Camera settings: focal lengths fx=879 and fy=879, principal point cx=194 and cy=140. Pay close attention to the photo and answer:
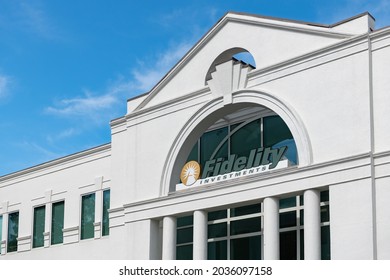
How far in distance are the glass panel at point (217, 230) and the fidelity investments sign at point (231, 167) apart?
1919mm

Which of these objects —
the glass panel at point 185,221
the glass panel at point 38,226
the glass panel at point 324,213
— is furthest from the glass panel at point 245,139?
the glass panel at point 38,226

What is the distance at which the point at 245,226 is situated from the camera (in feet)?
104

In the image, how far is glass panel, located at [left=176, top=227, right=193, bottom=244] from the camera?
110 ft

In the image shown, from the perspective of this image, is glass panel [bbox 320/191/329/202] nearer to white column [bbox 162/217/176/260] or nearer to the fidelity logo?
the fidelity logo

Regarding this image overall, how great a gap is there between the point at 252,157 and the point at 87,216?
393 inches

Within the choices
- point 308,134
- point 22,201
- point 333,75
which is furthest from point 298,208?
point 22,201

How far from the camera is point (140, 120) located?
34.4m

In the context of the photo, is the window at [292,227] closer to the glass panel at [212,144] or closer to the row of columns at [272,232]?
the row of columns at [272,232]

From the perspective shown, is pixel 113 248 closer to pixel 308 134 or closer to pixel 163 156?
pixel 163 156

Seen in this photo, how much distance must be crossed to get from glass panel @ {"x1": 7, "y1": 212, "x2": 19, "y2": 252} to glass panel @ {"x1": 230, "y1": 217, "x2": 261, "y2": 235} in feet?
43.6

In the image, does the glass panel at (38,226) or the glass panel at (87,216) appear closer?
the glass panel at (87,216)

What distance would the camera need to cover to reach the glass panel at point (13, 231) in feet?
135

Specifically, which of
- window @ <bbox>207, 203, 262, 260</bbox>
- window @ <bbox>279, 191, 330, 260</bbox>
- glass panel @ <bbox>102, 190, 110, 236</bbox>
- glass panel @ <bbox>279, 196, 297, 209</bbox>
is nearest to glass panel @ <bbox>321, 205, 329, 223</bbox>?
window @ <bbox>279, 191, 330, 260</bbox>

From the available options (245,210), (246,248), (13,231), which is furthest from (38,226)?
(246,248)
